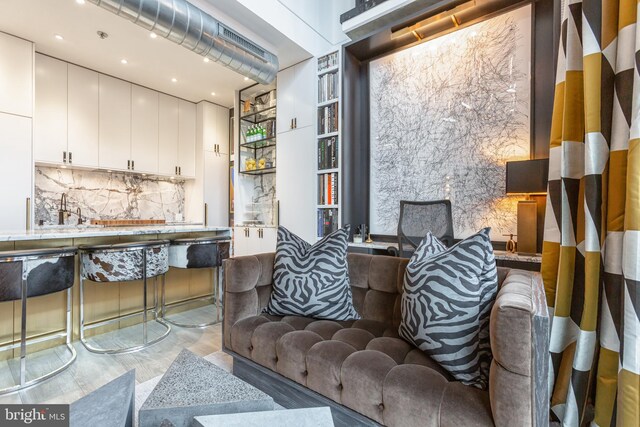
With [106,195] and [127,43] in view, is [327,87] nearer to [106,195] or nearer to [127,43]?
[127,43]

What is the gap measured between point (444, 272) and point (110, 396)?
1161 millimetres

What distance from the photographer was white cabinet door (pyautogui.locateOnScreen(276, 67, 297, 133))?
3672 millimetres

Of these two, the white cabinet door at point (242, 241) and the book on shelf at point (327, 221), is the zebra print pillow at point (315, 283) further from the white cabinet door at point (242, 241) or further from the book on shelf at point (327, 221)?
the white cabinet door at point (242, 241)

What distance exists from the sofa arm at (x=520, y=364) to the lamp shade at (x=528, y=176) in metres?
1.49

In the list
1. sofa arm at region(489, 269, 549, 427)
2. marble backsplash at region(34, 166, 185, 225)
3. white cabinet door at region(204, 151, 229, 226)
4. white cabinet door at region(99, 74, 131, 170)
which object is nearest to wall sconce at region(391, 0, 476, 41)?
sofa arm at region(489, 269, 549, 427)

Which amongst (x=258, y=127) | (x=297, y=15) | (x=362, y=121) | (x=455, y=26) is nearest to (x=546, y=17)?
(x=455, y=26)

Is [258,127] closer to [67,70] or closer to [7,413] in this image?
[67,70]

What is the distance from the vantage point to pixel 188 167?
16.5ft

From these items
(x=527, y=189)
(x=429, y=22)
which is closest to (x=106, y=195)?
(x=429, y=22)

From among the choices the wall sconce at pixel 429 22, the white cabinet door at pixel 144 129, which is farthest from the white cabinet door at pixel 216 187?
the wall sconce at pixel 429 22

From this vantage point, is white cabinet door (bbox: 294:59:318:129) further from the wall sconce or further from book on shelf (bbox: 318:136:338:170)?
the wall sconce

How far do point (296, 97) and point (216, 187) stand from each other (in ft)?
7.72

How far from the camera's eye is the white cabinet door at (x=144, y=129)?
439 cm

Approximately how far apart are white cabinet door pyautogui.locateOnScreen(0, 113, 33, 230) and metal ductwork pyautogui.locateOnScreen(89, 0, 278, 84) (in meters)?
2.10
